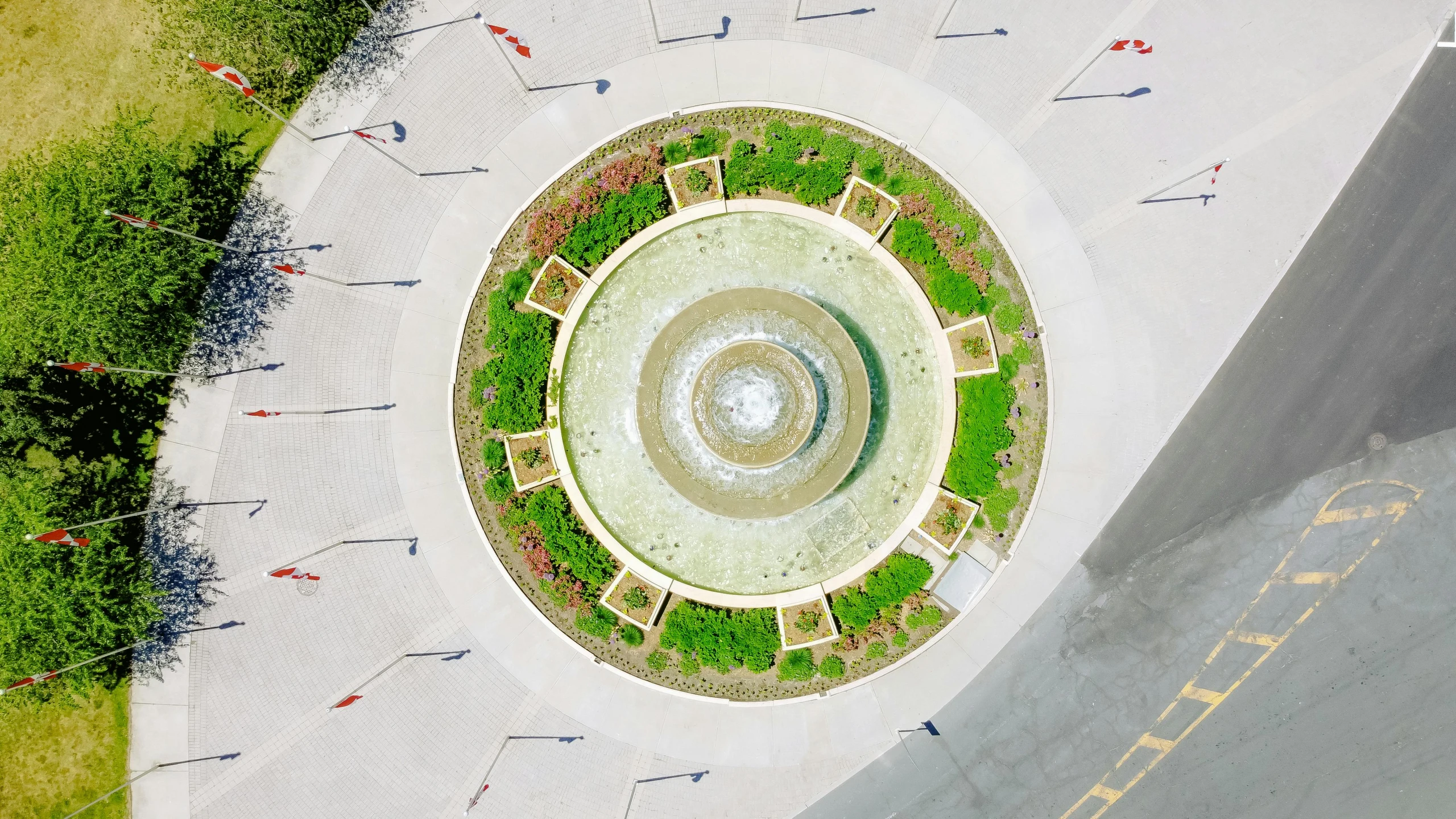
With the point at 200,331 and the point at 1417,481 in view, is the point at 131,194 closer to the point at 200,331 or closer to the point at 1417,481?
the point at 200,331

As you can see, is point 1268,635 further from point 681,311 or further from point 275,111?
point 275,111

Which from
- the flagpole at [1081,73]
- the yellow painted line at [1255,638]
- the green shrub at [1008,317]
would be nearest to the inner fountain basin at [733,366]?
the green shrub at [1008,317]

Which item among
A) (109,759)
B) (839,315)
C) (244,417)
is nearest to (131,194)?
(244,417)

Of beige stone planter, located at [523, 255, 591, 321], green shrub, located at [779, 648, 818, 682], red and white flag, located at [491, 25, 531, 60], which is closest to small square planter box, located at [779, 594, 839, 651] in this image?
green shrub, located at [779, 648, 818, 682]

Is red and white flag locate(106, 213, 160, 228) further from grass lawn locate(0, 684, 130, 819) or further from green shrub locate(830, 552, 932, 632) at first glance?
green shrub locate(830, 552, 932, 632)

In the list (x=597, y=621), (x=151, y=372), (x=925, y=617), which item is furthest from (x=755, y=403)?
(x=151, y=372)
